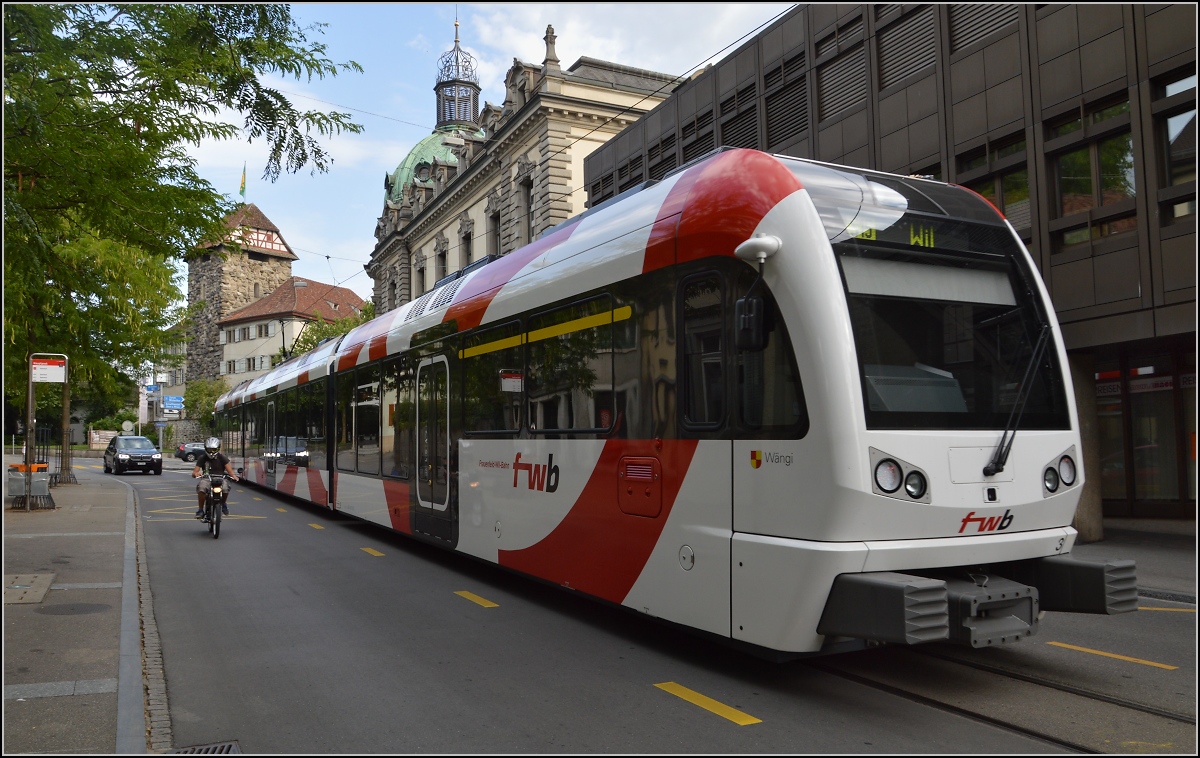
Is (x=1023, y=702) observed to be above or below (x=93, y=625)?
below

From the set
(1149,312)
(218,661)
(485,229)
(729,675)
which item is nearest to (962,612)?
(729,675)

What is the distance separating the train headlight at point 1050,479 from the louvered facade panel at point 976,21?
1136 cm

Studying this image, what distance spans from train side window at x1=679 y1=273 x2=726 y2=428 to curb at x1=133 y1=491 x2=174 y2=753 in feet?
12.1

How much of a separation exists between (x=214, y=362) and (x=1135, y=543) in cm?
8729

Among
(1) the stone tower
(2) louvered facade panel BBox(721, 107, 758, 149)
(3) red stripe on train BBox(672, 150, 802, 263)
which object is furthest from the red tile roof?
(3) red stripe on train BBox(672, 150, 802, 263)

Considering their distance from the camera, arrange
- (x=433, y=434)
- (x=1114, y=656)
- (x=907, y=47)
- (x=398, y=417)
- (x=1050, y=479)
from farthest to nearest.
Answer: (x=907, y=47) < (x=398, y=417) < (x=433, y=434) < (x=1114, y=656) < (x=1050, y=479)

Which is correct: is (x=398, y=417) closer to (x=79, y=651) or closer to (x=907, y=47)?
(x=79, y=651)

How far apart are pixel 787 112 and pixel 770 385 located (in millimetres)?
16109

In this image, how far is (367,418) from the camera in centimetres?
1380

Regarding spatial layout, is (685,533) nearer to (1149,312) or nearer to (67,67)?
(67,67)

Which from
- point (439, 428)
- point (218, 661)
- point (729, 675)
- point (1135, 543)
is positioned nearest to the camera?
point (729, 675)

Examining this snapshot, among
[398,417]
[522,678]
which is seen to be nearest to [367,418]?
[398,417]

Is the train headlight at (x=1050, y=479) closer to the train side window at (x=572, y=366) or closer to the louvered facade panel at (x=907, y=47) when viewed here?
the train side window at (x=572, y=366)

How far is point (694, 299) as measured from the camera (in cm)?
627
